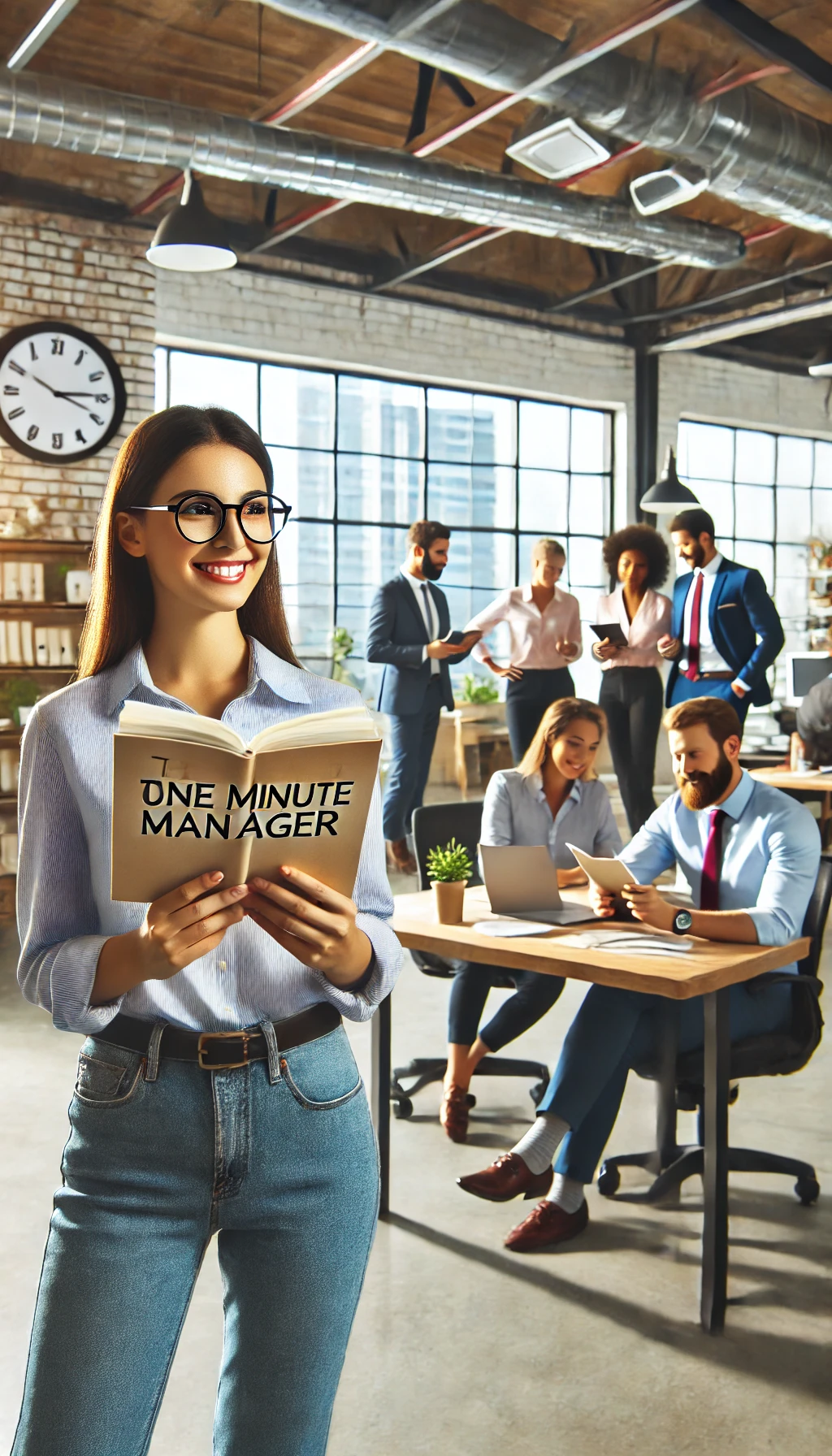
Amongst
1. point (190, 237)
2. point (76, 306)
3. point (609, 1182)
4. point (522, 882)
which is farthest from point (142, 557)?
point (76, 306)

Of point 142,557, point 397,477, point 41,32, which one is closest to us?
point 142,557

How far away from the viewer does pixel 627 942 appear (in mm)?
2893

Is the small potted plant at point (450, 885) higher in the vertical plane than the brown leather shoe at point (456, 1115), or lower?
higher

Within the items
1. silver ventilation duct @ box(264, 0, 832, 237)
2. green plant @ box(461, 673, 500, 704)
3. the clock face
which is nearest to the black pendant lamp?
green plant @ box(461, 673, 500, 704)

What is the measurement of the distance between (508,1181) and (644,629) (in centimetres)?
397

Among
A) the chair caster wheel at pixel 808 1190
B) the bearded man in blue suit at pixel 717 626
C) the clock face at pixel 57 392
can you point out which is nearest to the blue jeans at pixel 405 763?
the bearded man in blue suit at pixel 717 626

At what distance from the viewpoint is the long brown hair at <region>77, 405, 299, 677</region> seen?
4.19ft

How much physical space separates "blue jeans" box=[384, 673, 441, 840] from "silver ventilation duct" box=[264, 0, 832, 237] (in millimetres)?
2987

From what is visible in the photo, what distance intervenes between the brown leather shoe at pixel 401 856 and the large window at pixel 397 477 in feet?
6.77

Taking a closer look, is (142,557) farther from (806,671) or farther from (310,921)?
(806,671)

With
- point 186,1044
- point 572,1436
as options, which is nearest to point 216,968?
point 186,1044

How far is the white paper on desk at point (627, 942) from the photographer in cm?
281

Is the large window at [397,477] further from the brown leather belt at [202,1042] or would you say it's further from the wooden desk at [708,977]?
the brown leather belt at [202,1042]

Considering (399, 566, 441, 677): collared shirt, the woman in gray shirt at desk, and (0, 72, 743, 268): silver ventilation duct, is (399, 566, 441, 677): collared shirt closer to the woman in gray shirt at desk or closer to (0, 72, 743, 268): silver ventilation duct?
(0, 72, 743, 268): silver ventilation duct
